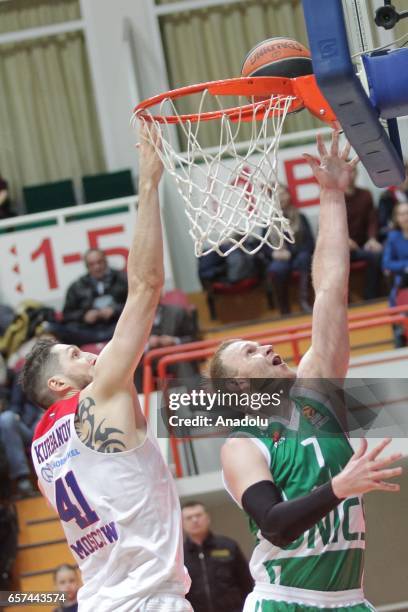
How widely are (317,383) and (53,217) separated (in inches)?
318

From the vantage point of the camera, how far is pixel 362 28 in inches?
156

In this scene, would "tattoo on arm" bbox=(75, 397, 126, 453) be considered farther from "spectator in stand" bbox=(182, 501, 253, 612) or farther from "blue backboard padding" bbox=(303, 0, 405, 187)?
"spectator in stand" bbox=(182, 501, 253, 612)

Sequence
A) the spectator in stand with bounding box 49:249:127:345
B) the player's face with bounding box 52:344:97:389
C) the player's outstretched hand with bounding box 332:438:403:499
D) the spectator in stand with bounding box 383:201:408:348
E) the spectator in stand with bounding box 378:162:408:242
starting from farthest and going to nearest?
the spectator in stand with bounding box 378:162:408:242
the spectator in stand with bounding box 49:249:127:345
the spectator in stand with bounding box 383:201:408:348
the player's face with bounding box 52:344:97:389
the player's outstretched hand with bounding box 332:438:403:499

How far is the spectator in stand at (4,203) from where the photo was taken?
11.8m

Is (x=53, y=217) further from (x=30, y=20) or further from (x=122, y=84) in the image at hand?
(x=30, y=20)

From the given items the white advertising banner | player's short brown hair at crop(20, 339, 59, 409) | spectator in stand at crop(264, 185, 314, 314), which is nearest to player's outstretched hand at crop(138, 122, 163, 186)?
player's short brown hair at crop(20, 339, 59, 409)

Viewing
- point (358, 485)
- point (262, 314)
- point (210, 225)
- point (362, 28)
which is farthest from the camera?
point (262, 314)

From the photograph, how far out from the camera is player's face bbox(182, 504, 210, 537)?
708 centimetres

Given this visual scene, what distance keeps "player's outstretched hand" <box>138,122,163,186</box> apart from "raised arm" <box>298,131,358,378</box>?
70cm

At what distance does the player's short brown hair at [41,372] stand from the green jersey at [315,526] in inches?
31.1

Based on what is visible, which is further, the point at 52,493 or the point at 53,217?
the point at 53,217

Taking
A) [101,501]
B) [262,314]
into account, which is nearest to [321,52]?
[101,501]

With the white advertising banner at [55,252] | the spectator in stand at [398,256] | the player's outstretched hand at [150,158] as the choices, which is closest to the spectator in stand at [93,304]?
the white advertising banner at [55,252]

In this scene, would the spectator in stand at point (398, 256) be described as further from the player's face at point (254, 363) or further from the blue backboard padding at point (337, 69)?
the blue backboard padding at point (337, 69)
